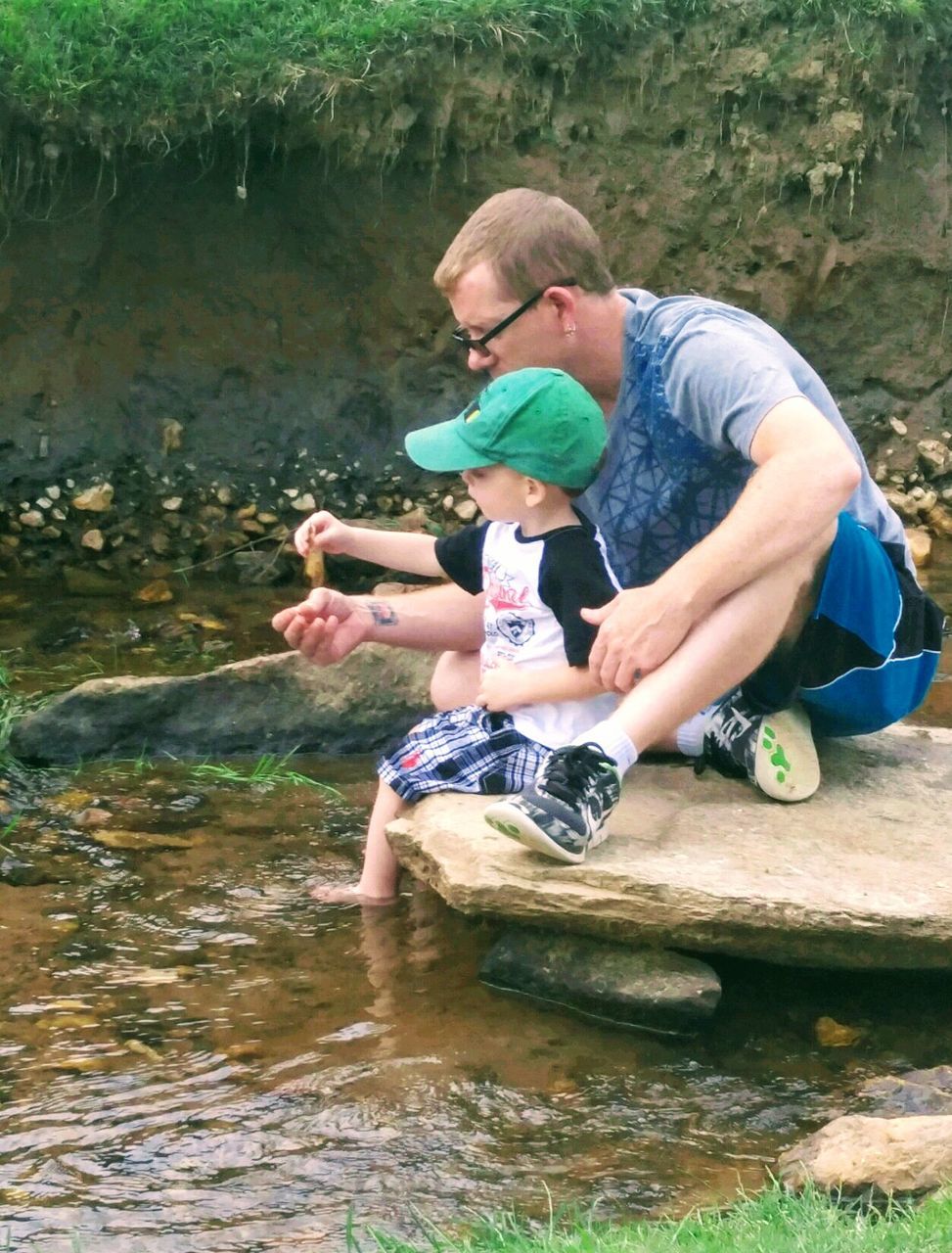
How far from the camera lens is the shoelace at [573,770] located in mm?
2709

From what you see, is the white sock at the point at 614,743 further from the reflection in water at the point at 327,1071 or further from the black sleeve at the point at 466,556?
the black sleeve at the point at 466,556

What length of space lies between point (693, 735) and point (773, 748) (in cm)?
24

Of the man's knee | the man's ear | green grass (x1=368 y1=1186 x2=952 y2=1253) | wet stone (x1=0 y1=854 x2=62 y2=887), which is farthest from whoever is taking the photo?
the man's knee

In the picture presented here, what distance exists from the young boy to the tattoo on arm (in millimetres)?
347

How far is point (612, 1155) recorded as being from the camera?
7.68 ft

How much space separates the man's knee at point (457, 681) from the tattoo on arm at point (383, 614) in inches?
6.0

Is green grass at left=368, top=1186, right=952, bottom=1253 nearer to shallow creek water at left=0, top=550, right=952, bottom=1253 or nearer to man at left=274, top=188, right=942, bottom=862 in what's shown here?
shallow creek water at left=0, top=550, right=952, bottom=1253

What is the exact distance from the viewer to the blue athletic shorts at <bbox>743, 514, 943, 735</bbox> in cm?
306

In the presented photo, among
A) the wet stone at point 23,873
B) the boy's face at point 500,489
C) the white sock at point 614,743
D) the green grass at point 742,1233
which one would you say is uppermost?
the boy's face at point 500,489

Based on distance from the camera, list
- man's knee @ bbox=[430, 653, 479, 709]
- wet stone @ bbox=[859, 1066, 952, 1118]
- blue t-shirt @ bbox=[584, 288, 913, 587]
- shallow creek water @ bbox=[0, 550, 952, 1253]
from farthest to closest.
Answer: man's knee @ bbox=[430, 653, 479, 709]
blue t-shirt @ bbox=[584, 288, 913, 587]
wet stone @ bbox=[859, 1066, 952, 1118]
shallow creek water @ bbox=[0, 550, 952, 1253]

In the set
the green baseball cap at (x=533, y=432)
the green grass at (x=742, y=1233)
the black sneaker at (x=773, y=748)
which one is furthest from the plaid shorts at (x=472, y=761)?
the green grass at (x=742, y=1233)

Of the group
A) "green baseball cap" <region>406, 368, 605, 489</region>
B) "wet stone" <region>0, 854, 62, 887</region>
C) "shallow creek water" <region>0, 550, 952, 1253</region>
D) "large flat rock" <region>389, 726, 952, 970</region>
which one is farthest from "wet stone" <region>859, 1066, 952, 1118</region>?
"wet stone" <region>0, 854, 62, 887</region>

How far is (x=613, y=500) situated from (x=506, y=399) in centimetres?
39

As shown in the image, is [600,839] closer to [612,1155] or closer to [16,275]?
[612,1155]
